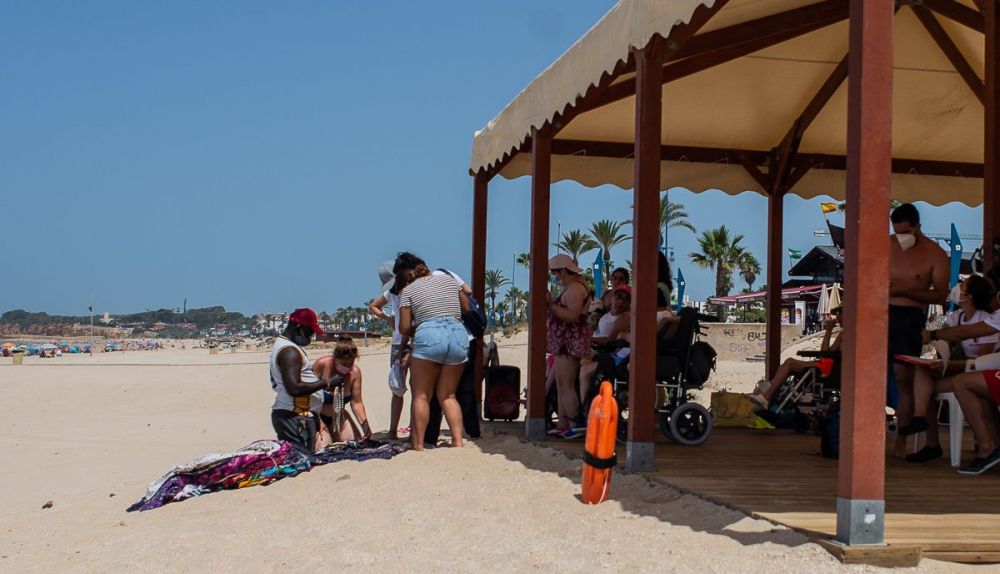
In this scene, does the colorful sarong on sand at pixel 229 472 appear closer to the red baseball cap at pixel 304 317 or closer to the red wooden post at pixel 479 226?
the red baseball cap at pixel 304 317

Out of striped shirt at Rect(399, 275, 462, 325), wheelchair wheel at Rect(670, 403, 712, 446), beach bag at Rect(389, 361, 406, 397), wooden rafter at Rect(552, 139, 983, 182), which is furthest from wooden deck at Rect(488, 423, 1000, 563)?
wooden rafter at Rect(552, 139, 983, 182)

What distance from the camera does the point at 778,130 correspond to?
33.7ft

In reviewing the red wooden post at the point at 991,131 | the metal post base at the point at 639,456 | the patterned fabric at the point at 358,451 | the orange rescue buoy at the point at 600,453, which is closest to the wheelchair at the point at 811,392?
the red wooden post at the point at 991,131

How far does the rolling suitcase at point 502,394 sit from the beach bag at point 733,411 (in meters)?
1.81

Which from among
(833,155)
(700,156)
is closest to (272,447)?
(700,156)

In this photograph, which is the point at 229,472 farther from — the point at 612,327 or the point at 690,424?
the point at 690,424

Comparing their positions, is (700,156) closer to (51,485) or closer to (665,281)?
(665,281)

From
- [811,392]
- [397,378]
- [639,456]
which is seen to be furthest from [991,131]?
[397,378]

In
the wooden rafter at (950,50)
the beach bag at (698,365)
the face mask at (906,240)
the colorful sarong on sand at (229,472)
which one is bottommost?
the colorful sarong on sand at (229,472)

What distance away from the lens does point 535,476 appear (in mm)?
6336

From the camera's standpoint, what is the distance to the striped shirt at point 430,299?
7.66 metres

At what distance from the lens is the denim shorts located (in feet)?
24.7

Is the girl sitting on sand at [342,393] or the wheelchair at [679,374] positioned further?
the girl sitting on sand at [342,393]

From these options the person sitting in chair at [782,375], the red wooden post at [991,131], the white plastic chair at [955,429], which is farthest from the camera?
the person sitting in chair at [782,375]
